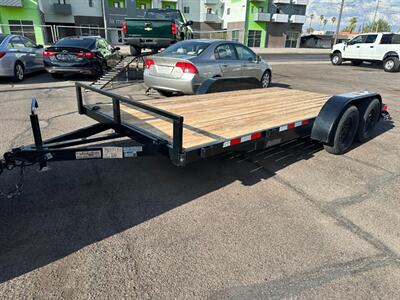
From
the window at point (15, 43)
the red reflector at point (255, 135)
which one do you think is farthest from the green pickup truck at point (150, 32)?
the red reflector at point (255, 135)

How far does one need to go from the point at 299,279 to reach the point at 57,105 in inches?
289

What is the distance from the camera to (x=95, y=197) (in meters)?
3.55

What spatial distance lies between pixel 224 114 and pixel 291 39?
5660 centimetres

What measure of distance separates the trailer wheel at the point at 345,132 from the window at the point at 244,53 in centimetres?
449

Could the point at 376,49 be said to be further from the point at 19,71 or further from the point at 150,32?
the point at 19,71

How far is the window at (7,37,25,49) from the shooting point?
1013 cm

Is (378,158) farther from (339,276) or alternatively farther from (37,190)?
(37,190)

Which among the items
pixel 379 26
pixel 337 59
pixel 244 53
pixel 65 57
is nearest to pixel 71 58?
pixel 65 57

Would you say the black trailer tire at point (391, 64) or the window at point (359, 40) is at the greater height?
the window at point (359, 40)

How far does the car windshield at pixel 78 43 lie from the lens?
36.0 ft

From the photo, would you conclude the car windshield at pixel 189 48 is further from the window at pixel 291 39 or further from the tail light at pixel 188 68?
the window at pixel 291 39

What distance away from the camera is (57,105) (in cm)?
787

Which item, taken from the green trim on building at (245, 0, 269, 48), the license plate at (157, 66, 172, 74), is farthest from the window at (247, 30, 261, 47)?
the license plate at (157, 66, 172, 74)

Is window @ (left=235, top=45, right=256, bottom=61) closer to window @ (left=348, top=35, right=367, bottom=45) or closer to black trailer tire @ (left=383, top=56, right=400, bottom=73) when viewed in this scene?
black trailer tire @ (left=383, top=56, right=400, bottom=73)
